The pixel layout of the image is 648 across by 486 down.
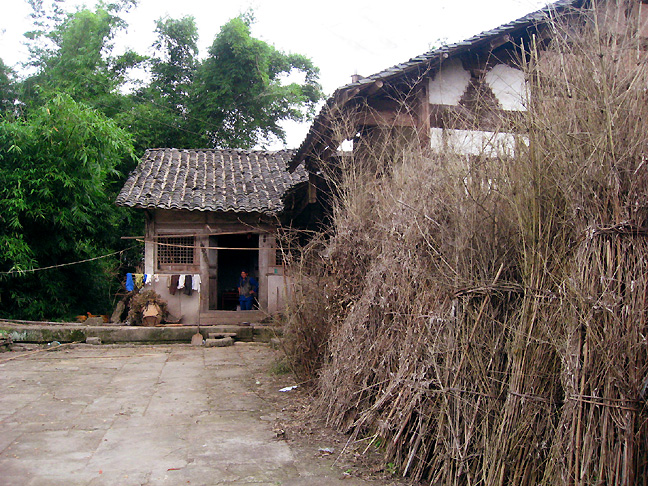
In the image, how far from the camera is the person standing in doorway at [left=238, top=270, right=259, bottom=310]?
41.0 ft

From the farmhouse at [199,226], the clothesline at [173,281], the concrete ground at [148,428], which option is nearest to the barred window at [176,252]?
the farmhouse at [199,226]

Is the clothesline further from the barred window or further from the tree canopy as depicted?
the tree canopy

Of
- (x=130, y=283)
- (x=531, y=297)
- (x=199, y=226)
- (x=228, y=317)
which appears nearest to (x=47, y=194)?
(x=130, y=283)

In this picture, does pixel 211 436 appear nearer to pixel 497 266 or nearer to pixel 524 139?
pixel 497 266

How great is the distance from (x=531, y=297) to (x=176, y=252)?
9934 millimetres

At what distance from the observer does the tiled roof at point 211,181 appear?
1153 cm

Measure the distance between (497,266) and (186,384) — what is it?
487 cm

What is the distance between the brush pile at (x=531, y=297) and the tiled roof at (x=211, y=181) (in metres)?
7.54

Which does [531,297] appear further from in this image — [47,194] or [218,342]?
[47,194]

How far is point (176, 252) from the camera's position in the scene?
12109 mm

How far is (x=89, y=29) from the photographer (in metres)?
18.8

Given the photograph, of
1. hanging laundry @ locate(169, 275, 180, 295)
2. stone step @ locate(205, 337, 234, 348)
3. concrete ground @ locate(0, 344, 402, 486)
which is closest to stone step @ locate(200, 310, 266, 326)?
hanging laundry @ locate(169, 275, 180, 295)

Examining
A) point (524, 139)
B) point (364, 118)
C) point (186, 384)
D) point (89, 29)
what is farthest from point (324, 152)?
point (89, 29)

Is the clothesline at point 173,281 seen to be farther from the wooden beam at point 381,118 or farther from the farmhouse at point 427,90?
the wooden beam at point 381,118
